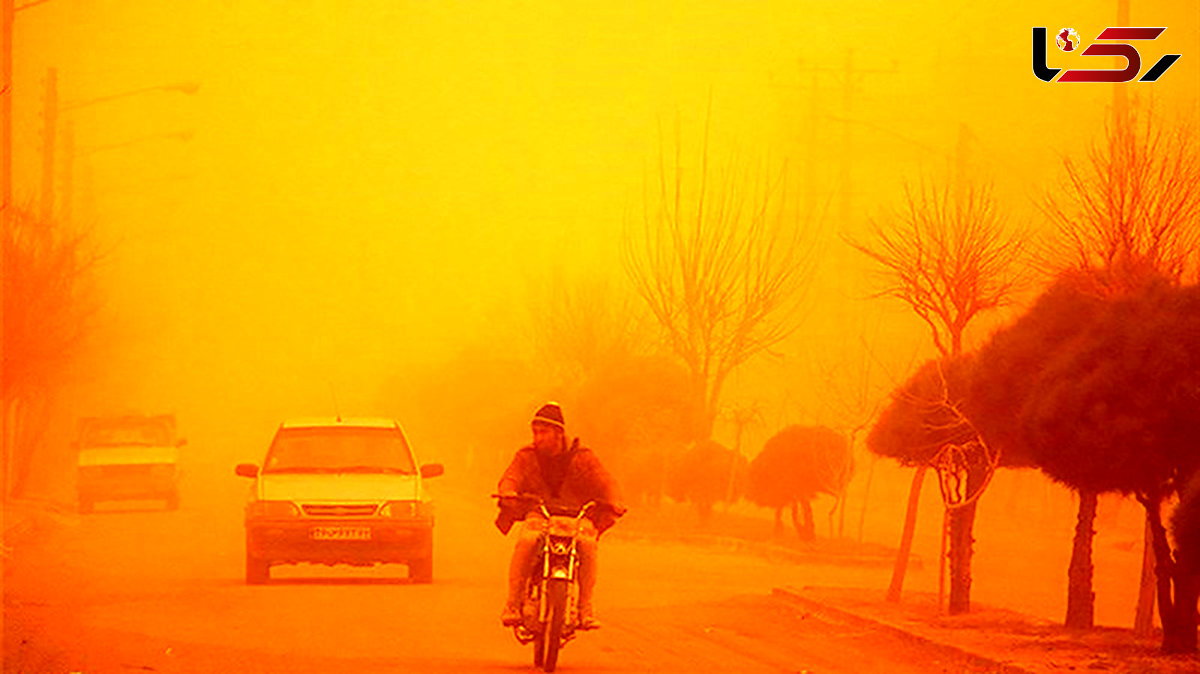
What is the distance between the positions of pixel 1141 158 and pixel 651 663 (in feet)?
31.2

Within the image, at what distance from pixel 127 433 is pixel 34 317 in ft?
20.3

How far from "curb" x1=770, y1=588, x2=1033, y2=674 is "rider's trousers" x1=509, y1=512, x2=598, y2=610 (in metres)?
3.19

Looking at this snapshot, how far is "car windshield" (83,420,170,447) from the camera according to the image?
166 feet

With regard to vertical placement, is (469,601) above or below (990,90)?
below

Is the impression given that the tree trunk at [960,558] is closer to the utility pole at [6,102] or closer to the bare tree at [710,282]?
the utility pole at [6,102]

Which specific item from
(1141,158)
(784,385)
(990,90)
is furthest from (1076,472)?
(990,90)

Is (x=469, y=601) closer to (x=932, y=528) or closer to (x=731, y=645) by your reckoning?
(x=731, y=645)

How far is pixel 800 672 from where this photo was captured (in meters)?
17.3

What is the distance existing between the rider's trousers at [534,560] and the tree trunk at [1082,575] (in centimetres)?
601

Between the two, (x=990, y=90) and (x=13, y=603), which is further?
(x=990, y=90)

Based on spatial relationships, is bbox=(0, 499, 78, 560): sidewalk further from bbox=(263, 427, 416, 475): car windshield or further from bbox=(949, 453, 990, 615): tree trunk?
bbox=(949, 453, 990, 615): tree trunk

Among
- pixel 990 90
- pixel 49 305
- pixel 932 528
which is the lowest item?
pixel 932 528

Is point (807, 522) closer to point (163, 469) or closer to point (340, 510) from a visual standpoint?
point (163, 469)

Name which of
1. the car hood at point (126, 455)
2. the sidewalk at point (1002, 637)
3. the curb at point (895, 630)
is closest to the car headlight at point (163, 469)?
the car hood at point (126, 455)
